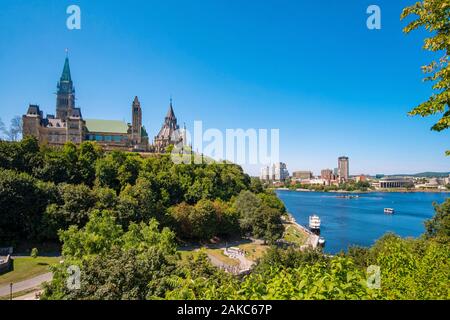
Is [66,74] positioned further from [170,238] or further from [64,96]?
[170,238]

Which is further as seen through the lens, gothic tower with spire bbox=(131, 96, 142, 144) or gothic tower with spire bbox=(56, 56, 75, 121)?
gothic tower with spire bbox=(56, 56, 75, 121)

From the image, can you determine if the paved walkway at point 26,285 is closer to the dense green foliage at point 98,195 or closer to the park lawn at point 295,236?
the dense green foliage at point 98,195

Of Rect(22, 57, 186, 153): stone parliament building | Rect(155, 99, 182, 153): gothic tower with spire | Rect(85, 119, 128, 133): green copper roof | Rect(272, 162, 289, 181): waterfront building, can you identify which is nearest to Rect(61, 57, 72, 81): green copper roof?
Rect(22, 57, 186, 153): stone parliament building

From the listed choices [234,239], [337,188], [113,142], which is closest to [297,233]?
[234,239]

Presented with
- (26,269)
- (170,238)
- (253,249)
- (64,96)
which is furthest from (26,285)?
(64,96)

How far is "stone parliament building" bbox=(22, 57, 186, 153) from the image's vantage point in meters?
57.7

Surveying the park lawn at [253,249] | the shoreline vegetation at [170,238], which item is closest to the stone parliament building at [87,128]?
the shoreline vegetation at [170,238]

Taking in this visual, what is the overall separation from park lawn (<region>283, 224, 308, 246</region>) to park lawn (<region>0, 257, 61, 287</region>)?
25.6 meters

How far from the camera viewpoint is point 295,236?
130ft

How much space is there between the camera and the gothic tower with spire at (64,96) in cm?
7475

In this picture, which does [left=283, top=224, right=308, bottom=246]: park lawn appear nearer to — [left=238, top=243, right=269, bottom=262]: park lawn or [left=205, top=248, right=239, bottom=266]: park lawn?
[left=238, top=243, right=269, bottom=262]: park lawn
